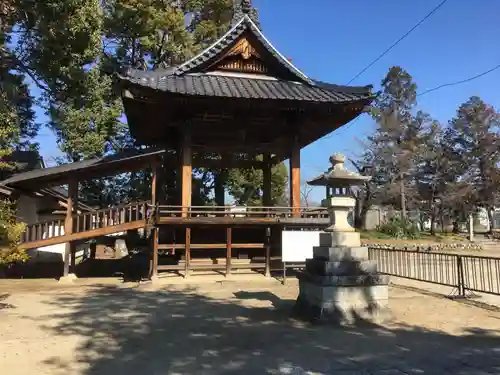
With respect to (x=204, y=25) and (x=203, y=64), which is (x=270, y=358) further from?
(x=204, y=25)

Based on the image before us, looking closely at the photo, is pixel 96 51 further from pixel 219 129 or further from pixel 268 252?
pixel 268 252

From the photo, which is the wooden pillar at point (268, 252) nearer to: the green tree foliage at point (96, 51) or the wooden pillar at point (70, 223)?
the wooden pillar at point (70, 223)

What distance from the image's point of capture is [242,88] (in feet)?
47.7

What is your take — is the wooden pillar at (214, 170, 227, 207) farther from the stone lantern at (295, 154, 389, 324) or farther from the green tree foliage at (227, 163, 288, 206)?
the stone lantern at (295, 154, 389, 324)

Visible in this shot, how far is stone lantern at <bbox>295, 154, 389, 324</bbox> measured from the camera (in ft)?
26.4

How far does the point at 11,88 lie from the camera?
15531 mm

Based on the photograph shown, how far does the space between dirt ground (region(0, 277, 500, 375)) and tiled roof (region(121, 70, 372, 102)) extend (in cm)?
619

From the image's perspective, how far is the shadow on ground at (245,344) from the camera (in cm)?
546

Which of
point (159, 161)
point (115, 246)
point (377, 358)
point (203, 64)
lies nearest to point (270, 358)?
point (377, 358)

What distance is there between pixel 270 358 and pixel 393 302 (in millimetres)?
5257

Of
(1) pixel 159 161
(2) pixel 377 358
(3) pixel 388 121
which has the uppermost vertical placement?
(3) pixel 388 121

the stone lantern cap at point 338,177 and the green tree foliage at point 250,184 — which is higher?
the green tree foliage at point 250,184

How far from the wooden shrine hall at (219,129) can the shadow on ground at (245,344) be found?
198 inches

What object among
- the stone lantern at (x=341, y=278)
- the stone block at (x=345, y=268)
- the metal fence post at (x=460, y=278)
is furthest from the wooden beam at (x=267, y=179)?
the stone block at (x=345, y=268)
